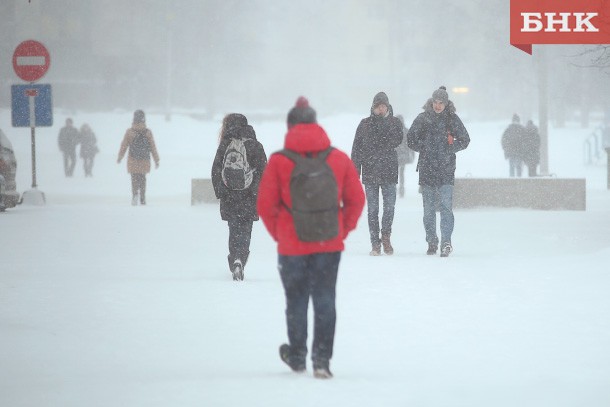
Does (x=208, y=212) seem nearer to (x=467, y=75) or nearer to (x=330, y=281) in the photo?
(x=330, y=281)

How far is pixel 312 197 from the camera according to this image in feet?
22.9

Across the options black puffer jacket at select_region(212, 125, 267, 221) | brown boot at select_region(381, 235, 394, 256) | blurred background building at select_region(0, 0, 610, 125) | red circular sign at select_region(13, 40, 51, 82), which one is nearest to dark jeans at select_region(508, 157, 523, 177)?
red circular sign at select_region(13, 40, 51, 82)

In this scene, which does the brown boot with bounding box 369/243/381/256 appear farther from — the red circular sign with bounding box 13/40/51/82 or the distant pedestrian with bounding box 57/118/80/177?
the distant pedestrian with bounding box 57/118/80/177

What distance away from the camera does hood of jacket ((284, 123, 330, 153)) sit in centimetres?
704

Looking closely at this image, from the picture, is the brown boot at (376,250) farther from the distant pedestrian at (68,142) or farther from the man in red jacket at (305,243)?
the distant pedestrian at (68,142)

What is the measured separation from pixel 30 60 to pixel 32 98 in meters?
0.82

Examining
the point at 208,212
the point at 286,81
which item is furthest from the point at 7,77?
the point at 208,212

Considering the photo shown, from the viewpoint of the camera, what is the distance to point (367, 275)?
12.5m

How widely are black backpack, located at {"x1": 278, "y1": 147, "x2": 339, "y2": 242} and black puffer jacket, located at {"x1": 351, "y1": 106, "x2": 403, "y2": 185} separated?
23.7ft

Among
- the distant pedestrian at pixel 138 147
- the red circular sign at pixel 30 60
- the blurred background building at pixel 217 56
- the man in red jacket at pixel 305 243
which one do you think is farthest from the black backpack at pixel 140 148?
the blurred background building at pixel 217 56

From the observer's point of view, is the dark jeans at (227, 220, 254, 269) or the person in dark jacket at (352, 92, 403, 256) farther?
the person in dark jacket at (352, 92, 403, 256)

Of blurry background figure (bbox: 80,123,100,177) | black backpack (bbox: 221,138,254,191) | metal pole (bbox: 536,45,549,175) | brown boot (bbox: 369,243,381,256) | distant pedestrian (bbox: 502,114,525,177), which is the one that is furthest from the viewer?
blurry background figure (bbox: 80,123,100,177)

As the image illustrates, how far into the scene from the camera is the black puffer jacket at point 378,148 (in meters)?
14.3

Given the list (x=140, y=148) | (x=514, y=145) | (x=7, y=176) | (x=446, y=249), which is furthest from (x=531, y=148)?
(x=446, y=249)
